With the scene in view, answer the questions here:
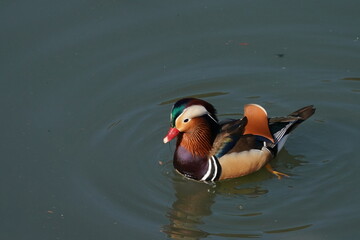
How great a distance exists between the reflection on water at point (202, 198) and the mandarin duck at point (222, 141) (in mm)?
88

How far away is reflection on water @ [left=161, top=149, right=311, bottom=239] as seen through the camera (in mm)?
7914

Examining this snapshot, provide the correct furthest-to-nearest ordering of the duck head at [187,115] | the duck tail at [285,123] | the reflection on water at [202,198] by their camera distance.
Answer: the duck tail at [285,123]
the duck head at [187,115]
the reflection on water at [202,198]

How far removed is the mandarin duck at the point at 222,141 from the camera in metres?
8.62

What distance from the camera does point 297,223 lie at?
25.8 feet

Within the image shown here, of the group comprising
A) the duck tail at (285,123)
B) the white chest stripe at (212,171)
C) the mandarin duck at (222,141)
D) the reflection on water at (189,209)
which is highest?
the duck tail at (285,123)

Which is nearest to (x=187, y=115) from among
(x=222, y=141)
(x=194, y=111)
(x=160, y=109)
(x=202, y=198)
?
(x=194, y=111)

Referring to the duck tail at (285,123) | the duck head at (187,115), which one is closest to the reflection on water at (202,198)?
the duck tail at (285,123)

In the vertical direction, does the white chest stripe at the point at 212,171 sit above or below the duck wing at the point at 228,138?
below

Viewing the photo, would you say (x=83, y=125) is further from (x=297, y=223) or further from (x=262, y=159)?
(x=297, y=223)

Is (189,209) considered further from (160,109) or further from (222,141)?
(160,109)

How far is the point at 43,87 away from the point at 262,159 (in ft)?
10.1

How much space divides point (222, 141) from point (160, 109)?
1.25m

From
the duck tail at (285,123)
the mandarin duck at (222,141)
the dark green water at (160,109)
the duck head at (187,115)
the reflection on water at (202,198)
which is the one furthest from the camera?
the duck tail at (285,123)

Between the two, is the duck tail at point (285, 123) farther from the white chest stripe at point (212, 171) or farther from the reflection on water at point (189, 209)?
the reflection on water at point (189, 209)
